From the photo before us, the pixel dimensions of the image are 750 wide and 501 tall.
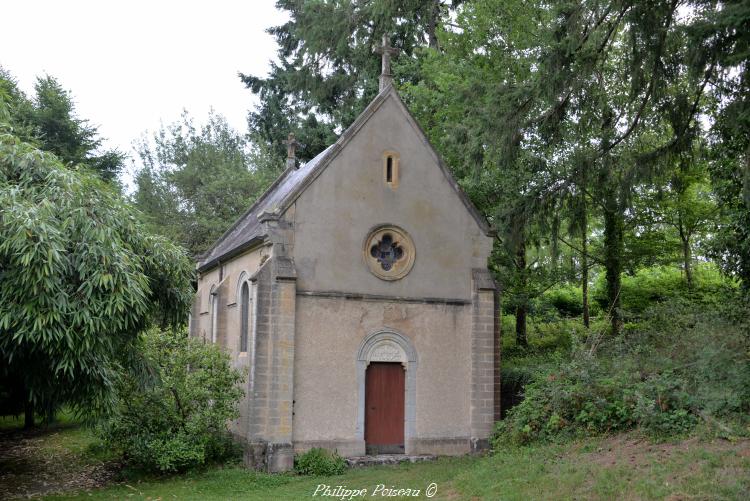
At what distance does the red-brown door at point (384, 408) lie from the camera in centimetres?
1844

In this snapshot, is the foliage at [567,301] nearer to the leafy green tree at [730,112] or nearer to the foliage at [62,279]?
the leafy green tree at [730,112]

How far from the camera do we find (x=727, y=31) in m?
11.7

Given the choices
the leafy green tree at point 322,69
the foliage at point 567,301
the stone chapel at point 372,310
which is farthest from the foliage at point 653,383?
the foliage at point 567,301

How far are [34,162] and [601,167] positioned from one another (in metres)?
11.4

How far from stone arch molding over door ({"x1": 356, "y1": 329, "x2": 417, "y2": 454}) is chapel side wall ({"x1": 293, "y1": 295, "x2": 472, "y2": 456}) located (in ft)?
0.31

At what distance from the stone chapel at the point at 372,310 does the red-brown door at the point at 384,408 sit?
0.03 metres

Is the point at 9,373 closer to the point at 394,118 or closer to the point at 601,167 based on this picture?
the point at 394,118

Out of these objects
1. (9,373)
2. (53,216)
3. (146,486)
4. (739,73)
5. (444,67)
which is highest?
(444,67)

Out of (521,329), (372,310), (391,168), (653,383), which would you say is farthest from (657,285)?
(653,383)

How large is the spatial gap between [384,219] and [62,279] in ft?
30.6

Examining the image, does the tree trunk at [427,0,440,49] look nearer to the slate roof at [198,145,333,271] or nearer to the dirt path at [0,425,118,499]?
the slate roof at [198,145,333,271]

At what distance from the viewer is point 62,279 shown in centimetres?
1158

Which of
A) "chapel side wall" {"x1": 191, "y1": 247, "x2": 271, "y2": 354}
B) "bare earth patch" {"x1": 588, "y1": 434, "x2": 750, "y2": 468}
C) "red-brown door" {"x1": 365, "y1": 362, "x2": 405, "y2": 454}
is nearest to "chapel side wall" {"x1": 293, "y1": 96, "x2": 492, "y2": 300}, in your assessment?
"chapel side wall" {"x1": 191, "y1": 247, "x2": 271, "y2": 354}

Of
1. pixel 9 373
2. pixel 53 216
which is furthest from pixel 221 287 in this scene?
pixel 53 216
